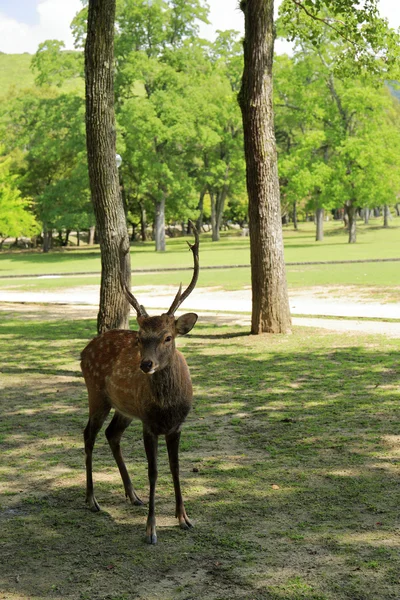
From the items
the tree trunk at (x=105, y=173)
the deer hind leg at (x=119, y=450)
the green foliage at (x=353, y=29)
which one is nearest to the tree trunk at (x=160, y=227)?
the green foliage at (x=353, y=29)

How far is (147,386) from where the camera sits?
5.42 meters

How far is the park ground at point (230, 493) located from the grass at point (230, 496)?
1cm

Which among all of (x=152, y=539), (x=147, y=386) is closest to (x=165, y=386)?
(x=147, y=386)

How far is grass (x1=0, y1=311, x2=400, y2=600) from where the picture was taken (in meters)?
4.71

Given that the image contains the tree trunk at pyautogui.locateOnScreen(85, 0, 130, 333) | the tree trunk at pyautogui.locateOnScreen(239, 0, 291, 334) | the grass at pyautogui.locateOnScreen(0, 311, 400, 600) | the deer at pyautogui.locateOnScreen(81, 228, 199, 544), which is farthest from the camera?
the tree trunk at pyautogui.locateOnScreen(239, 0, 291, 334)

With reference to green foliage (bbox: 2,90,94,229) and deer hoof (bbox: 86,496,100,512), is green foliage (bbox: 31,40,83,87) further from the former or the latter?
deer hoof (bbox: 86,496,100,512)

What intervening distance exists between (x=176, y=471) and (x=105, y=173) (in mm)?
7407

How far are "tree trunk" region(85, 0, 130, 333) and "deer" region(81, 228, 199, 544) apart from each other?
585 centimetres

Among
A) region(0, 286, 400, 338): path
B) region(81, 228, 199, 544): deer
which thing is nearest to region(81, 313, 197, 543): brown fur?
region(81, 228, 199, 544): deer

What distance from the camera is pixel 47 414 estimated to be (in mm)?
9250

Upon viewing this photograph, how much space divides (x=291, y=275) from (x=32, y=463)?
74.9 feet

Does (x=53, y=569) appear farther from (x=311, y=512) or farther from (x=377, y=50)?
(x=377, y=50)

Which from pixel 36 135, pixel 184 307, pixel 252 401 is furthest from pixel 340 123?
pixel 252 401

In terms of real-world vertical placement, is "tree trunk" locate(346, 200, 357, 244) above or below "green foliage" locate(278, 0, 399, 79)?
below
